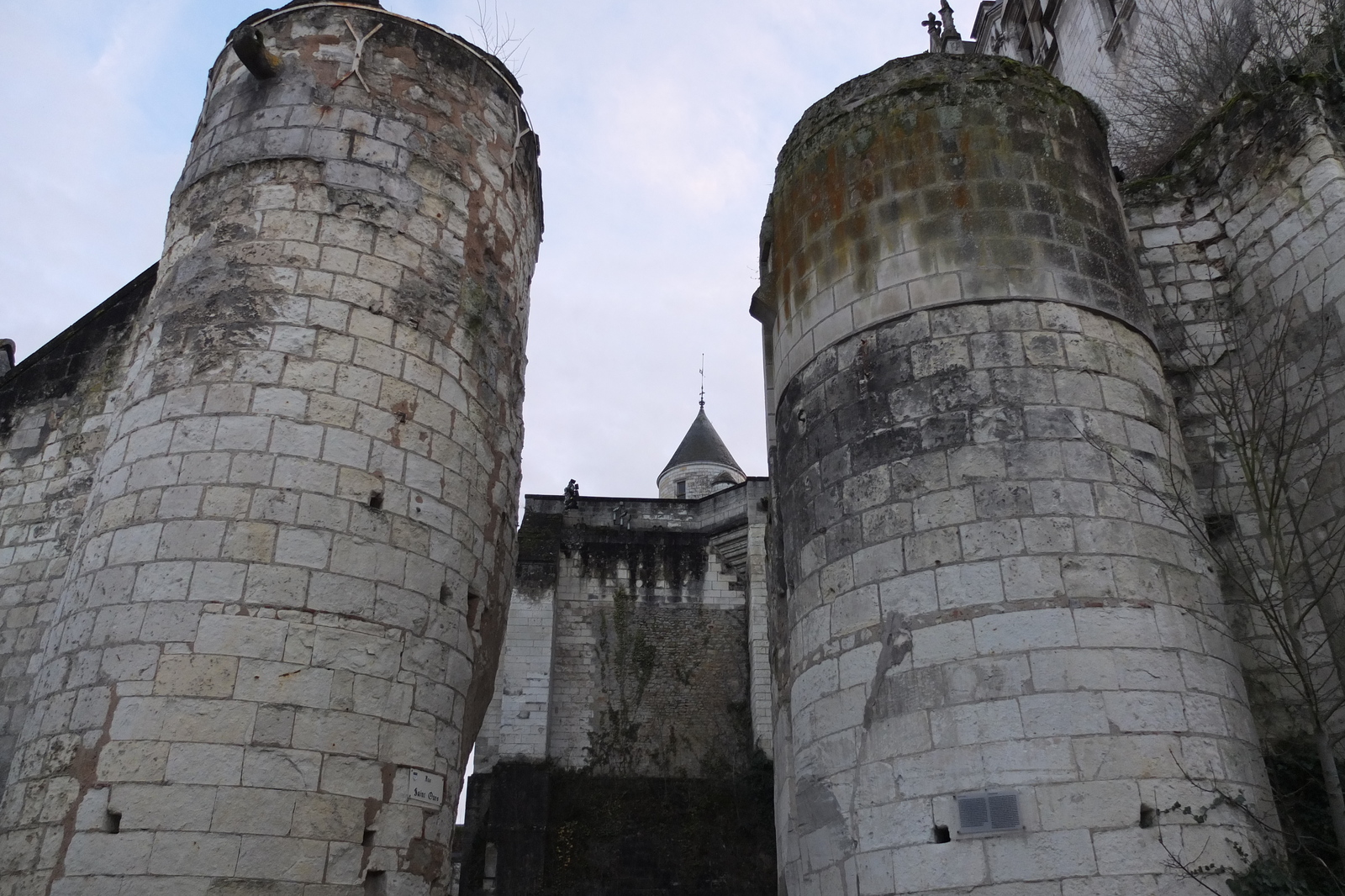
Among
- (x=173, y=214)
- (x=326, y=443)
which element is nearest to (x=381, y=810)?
(x=326, y=443)

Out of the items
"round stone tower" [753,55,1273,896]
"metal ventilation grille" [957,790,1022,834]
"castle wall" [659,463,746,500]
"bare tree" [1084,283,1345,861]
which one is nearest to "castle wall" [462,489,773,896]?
"bare tree" [1084,283,1345,861]

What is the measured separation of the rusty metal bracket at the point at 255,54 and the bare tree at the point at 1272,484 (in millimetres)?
6758

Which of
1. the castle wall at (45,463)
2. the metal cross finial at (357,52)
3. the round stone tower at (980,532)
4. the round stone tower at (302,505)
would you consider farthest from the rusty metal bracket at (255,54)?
the round stone tower at (980,532)

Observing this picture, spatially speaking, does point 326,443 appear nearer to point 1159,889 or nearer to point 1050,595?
point 1050,595

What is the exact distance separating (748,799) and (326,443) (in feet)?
45.1

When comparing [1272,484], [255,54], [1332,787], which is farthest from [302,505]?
[1272,484]

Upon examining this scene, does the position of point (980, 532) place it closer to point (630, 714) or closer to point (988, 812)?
point (988, 812)

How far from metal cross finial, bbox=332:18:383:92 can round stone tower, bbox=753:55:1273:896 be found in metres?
3.60

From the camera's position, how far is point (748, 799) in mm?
18094

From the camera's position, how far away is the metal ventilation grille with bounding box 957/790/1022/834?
205 inches

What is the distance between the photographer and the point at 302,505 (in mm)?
6340

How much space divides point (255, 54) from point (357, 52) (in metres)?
0.77

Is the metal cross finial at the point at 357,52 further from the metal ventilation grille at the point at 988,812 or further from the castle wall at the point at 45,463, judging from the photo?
the metal ventilation grille at the point at 988,812

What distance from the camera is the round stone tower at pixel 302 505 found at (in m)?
5.57
